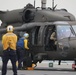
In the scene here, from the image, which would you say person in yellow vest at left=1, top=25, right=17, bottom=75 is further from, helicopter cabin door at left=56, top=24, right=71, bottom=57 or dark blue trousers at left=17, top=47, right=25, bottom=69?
dark blue trousers at left=17, top=47, right=25, bottom=69

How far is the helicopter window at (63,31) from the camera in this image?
1720 cm

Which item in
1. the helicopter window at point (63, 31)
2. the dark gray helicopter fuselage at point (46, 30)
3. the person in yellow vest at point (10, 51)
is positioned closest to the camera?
the person in yellow vest at point (10, 51)

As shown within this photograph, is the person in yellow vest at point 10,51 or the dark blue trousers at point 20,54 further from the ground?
the person in yellow vest at point 10,51

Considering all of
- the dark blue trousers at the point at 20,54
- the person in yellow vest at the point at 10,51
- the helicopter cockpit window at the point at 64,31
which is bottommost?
the dark blue trousers at the point at 20,54

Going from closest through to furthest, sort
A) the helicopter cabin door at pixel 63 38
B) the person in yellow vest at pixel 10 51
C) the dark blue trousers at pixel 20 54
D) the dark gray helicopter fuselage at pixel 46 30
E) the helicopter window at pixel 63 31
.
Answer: the person in yellow vest at pixel 10 51 < the helicopter cabin door at pixel 63 38 < the dark gray helicopter fuselage at pixel 46 30 < the helicopter window at pixel 63 31 < the dark blue trousers at pixel 20 54

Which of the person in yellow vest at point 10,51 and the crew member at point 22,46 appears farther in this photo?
the crew member at point 22,46

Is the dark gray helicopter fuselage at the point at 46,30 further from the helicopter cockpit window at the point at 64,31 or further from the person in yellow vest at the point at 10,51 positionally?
the person in yellow vest at the point at 10,51

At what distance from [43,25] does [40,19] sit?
665mm

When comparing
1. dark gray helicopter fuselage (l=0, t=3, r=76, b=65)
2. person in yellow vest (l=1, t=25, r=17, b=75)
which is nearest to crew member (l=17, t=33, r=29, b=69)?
dark gray helicopter fuselage (l=0, t=3, r=76, b=65)

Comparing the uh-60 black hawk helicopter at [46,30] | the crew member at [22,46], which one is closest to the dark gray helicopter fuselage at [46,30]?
the uh-60 black hawk helicopter at [46,30]

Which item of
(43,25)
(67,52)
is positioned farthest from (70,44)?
(43,25)

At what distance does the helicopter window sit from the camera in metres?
17.2

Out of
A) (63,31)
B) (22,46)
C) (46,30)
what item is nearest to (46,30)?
(46,30)

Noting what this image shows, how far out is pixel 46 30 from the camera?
17.8m
